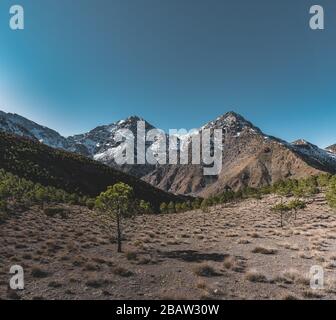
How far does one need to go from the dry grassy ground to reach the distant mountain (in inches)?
3762

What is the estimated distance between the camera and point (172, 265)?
29125 millimetres

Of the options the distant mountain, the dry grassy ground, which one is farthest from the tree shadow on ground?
the distant mountain

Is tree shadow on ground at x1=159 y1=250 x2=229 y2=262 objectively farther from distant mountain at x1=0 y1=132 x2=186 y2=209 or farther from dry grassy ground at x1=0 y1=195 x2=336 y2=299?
distant mountain at x1=0 y1=132 x2=186 y2=209

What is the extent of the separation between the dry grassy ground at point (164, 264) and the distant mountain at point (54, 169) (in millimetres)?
95566

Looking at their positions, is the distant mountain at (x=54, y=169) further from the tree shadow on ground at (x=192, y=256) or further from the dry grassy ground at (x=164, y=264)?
the tree shadow on ground at (x=192, y=256)

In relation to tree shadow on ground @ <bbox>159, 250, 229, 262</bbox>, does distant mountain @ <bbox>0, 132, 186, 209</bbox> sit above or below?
above

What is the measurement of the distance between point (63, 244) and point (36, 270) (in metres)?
12.4

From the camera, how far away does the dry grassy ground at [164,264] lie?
68.8 feet

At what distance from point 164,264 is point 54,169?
471ft

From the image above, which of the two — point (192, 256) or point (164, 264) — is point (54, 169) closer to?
point (192, 256)

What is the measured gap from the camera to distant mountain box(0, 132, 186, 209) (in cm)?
13825

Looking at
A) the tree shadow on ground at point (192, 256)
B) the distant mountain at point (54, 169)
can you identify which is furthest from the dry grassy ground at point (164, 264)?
the distant mountain at point (54, 169)
